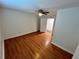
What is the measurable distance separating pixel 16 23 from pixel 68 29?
9.99ft

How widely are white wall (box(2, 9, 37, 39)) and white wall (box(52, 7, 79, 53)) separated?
7.89 feet

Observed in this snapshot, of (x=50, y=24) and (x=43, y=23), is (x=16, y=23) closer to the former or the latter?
(x=43, y=23)

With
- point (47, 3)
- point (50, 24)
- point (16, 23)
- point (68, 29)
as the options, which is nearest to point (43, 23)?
point (50, 24)

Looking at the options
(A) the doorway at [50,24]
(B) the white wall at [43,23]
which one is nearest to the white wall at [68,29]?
(B) the white wall at [43,23]

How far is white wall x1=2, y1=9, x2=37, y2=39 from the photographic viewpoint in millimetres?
3547

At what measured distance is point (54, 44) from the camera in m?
3.29

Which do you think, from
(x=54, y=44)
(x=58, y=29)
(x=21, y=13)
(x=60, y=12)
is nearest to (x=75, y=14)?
(x=60, y=12)

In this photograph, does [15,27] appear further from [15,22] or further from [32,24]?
[32,24]

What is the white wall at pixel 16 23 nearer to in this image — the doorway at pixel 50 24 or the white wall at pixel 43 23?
the white wall at pixel 43 23

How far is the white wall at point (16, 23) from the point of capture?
3.55m

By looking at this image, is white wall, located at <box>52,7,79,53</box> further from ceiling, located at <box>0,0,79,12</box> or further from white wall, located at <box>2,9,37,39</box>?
white wall, located at <box>2,9,37,39</box>

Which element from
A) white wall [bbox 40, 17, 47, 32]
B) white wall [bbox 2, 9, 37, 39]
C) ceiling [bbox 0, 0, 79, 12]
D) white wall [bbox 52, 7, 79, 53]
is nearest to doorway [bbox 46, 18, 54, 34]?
white wall [bbox 40, 17, 47, 32]

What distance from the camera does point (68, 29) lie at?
8.63 feet

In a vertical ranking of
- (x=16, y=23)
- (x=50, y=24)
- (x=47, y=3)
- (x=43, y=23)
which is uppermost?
(x=47, y=3)
